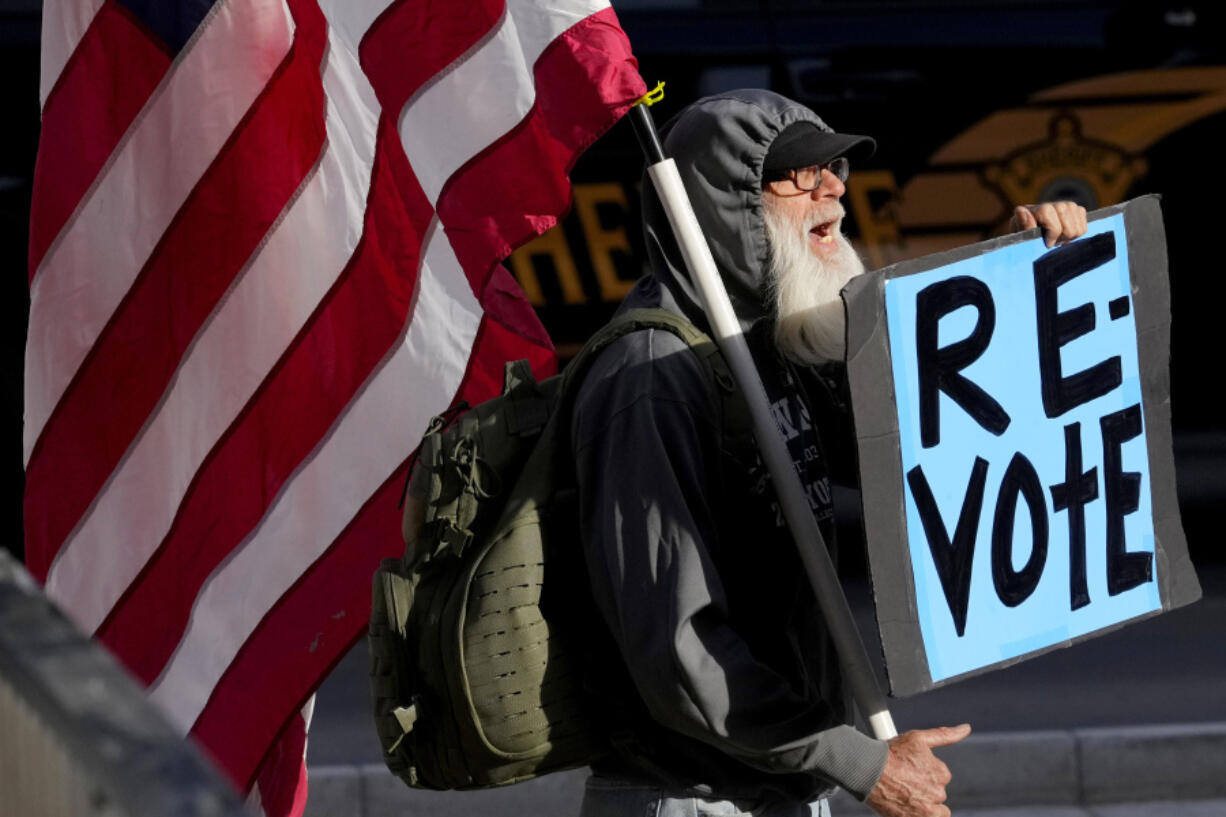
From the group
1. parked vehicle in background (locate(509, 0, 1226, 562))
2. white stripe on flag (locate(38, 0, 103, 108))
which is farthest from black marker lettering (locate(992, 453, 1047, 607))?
parked vehicle in background (locate(509, 0, 1226, 562))

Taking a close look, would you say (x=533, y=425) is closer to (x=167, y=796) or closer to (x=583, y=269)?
(x=167, y=796)

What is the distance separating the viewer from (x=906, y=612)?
242cm

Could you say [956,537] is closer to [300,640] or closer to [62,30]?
[300,640]

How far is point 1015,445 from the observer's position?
256 cm

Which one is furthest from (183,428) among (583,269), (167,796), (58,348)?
(583,269)

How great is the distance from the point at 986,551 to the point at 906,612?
0.58 ft

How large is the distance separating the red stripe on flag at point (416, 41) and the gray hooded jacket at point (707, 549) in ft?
1.57

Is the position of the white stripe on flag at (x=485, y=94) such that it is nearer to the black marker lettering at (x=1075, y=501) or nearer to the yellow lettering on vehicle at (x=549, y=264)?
the black marker lettering at (x=1075, y=501)

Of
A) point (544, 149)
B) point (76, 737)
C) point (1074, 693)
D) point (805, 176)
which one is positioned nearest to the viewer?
point (76, 737)

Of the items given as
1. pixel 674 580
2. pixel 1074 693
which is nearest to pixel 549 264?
pixel 1074 693

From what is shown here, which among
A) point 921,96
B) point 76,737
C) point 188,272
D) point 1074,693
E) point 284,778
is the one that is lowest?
point 1074,693

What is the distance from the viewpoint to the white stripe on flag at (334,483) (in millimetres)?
3361

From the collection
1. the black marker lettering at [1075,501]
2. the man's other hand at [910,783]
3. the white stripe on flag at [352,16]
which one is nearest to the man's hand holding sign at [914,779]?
the man's other hand at [910,783]

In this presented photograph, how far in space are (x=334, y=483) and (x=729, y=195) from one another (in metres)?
1.02
